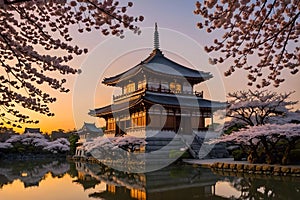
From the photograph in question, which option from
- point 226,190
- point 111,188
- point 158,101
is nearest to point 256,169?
point 226,190

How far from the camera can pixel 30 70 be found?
5.44m

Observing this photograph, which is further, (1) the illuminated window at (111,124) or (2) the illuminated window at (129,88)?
(1) the illuminated window at (111,124)

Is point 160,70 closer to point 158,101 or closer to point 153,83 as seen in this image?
point 153,83

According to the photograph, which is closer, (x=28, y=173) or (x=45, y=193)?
(x=45, y=193)

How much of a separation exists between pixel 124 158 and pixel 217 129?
26.3 feet

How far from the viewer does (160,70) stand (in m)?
25.8

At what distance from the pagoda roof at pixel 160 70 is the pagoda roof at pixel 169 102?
1.84 m

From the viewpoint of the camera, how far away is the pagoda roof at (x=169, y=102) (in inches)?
893

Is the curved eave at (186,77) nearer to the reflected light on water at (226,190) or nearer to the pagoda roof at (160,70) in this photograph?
the pagoda roof at (160,70)

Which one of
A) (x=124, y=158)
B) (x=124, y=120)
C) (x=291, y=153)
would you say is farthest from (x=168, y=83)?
(x=291, y=153)

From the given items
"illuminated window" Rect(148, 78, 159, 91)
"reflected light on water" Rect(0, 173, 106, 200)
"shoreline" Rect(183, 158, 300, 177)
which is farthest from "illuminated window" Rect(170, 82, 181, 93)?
"reflected light on water" Rect(0, 173, 106, 200)

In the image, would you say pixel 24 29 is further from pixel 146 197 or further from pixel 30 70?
pixel 146 197

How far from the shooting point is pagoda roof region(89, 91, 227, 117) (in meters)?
22.7

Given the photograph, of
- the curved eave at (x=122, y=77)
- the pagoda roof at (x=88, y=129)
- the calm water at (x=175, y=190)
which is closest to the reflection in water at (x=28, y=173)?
the calm water at (x=175, y=190)
